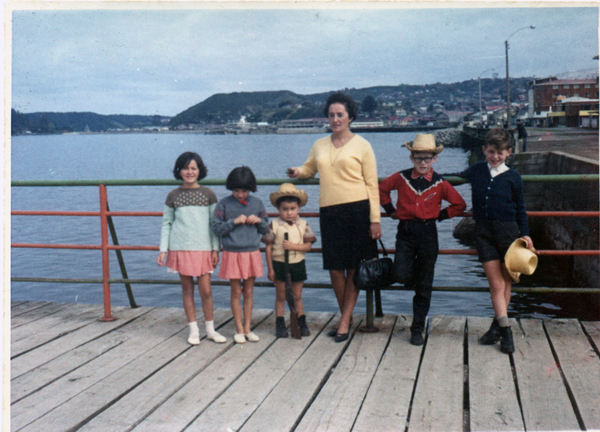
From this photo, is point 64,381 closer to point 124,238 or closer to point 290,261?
point 290,261

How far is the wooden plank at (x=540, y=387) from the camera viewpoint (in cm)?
289

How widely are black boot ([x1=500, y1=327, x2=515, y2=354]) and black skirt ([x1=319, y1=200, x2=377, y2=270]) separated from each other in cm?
95

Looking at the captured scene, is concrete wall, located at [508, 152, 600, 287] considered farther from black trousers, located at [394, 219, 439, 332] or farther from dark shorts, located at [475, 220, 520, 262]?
black trousers, located at [394, 219, 439, 332]

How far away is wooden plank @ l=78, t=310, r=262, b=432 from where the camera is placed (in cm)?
296

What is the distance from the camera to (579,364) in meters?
3.56

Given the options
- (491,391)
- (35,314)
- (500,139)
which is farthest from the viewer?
(35,314)

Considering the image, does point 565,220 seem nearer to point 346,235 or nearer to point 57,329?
point 346,235

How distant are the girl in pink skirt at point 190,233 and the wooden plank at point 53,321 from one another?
1.14 metres

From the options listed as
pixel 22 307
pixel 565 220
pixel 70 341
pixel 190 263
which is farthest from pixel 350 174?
pixel 565 220

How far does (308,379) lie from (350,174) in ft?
4.23

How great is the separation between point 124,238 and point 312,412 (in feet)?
57.6

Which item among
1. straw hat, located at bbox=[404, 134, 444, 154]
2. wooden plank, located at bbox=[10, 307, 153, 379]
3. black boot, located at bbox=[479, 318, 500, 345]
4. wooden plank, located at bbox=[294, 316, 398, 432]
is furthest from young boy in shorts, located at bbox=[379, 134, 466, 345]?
wooden plank, located at bbox=[10, 307, 153, 379]

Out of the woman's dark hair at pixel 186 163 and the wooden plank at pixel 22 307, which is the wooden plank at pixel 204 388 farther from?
the wooden plank at pixel 22 307

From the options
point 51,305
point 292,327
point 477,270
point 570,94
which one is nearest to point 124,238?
point 477,270
